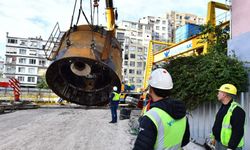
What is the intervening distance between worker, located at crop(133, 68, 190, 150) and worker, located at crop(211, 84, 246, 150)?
1.59 meters

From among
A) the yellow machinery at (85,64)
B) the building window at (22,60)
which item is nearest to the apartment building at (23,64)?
the building window at (22,60)

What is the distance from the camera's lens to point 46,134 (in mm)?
8391

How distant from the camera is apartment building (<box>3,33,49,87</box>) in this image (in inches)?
2676

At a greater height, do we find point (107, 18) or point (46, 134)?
point (107, 18)

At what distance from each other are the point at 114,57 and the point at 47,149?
110 inches

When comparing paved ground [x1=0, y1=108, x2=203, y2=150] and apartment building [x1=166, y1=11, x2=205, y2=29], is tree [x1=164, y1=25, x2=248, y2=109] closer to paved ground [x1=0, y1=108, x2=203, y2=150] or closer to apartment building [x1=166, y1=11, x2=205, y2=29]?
paved ground [x1=0, y1=108, x2=203, y2=150]

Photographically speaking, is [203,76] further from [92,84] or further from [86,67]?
[86,67]

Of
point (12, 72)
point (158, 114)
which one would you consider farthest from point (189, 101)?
point (12, 72)

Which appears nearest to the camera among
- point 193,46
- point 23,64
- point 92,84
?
point 92,84

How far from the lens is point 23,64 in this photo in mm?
68750

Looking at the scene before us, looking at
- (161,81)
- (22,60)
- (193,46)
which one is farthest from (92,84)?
(22,60)

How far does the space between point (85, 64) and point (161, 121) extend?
3228mm

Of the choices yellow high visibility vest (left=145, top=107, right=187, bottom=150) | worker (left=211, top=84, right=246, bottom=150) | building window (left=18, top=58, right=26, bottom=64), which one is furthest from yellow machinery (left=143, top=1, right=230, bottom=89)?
building window (left=18, top=58, right=26, bottom=64)

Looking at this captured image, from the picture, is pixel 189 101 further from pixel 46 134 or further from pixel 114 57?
pixel 46 134
